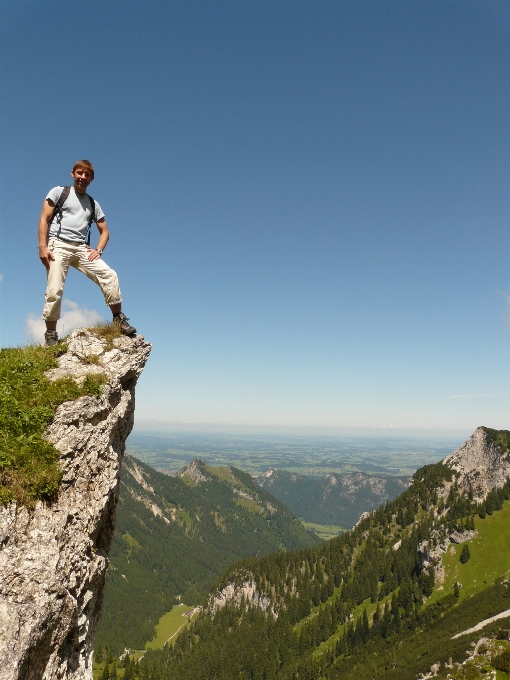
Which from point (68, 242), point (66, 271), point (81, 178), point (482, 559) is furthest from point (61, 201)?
point (482, 559)

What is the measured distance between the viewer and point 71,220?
12969mm

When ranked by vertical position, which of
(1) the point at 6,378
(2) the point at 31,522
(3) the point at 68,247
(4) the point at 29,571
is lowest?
(4) the point at 29,571

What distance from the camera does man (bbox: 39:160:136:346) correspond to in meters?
12.6

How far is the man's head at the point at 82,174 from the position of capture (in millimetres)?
12680

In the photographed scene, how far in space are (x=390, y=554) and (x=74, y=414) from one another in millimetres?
225978

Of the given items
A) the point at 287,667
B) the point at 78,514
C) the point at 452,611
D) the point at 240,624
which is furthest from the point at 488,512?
the point at 78,514

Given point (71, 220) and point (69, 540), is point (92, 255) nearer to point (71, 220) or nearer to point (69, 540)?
point (71, 220)

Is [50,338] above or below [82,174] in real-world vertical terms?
below

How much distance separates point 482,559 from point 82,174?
199101 millimetres

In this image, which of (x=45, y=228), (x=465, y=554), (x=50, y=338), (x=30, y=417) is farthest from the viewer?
(x=465, y=554)

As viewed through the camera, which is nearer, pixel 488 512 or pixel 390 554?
pixel 488 512

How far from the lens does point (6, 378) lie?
35.5ft

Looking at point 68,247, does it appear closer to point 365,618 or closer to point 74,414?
point 74,414

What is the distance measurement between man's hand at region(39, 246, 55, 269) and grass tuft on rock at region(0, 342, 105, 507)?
2.83m
